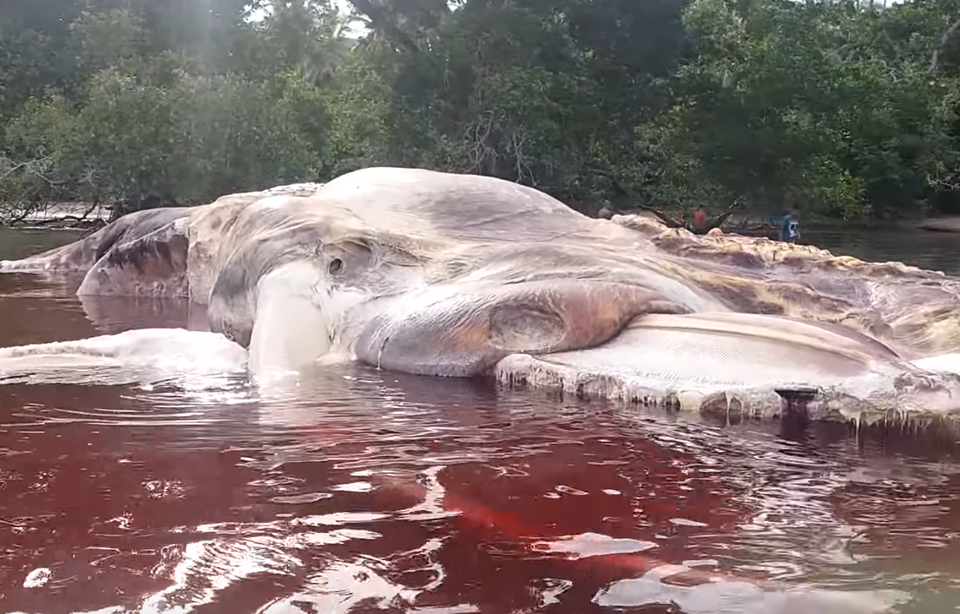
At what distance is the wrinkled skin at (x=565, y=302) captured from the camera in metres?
4.66

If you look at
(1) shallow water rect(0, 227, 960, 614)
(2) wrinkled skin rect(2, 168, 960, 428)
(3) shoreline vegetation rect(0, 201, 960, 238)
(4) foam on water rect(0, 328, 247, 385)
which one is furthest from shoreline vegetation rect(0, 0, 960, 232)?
(1) shallow water rect(0, 227, 960, 614)

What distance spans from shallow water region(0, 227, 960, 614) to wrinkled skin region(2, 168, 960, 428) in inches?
11.0

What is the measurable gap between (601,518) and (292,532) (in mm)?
883

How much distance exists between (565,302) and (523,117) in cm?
1612

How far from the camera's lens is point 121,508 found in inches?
126

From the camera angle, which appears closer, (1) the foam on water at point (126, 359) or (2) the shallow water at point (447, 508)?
(2) the shallow water at point (447, 508)

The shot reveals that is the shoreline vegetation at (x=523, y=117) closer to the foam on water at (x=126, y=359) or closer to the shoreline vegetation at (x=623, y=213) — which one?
the shoreline vegetation at (x=623, y=213)

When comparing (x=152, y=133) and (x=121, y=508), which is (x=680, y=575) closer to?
(x=121, y=508)

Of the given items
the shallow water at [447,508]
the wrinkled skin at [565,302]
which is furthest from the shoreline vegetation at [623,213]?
the shallow water at [447,508]

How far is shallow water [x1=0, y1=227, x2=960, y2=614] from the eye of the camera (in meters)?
2.55

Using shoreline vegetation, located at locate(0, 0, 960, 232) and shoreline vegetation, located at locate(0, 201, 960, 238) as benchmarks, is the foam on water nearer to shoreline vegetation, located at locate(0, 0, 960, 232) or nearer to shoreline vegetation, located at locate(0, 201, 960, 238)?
shoreline vegetation, located at locate(0, 201, 960, 238)

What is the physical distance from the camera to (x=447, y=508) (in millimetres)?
3244

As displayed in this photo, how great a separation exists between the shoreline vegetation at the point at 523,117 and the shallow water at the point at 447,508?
1600 cm

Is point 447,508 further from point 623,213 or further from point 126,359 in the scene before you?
point 623,213
